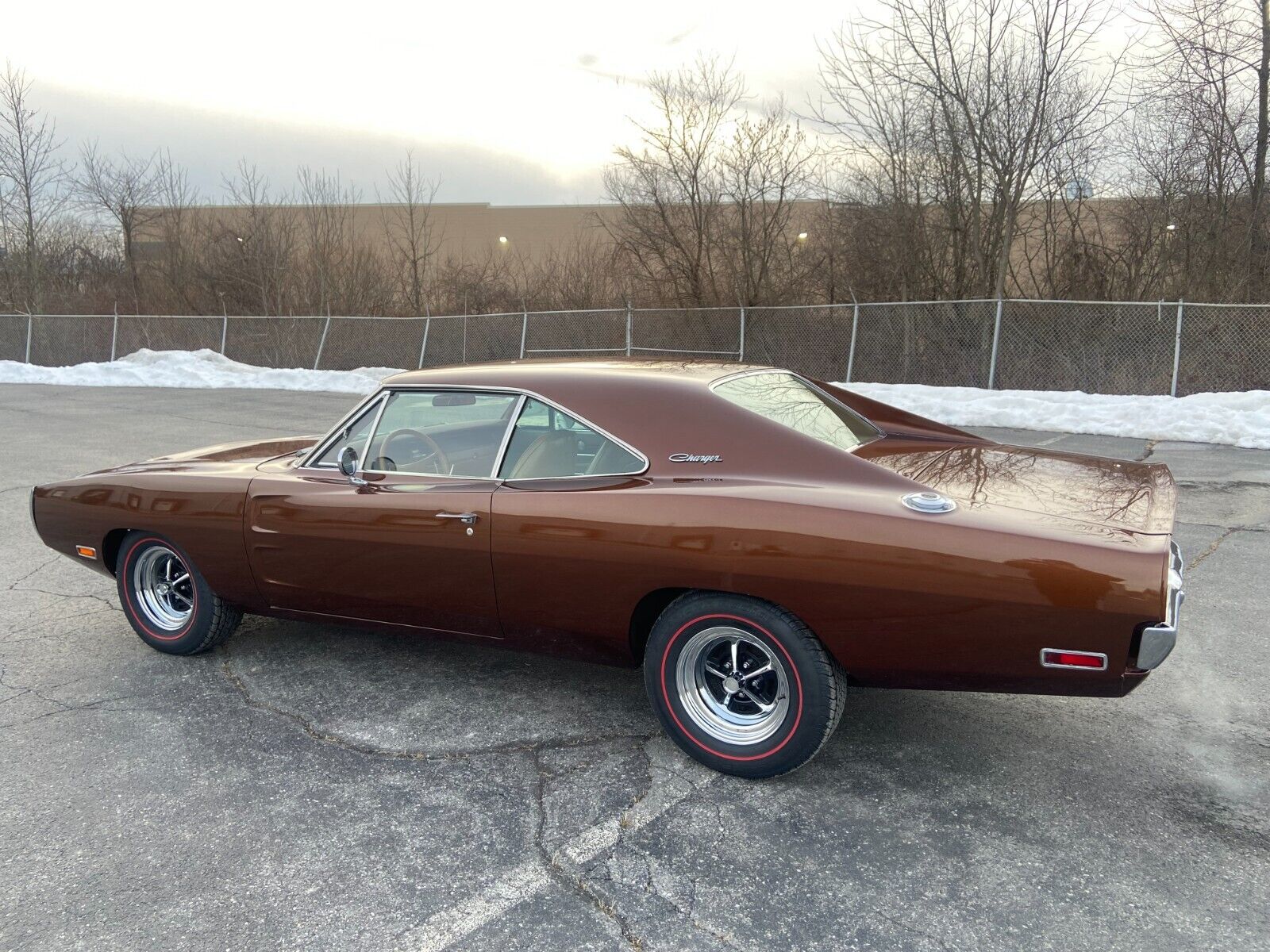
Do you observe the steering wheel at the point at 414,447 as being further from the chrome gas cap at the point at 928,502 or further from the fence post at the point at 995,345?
the fence post at the point at 995,345

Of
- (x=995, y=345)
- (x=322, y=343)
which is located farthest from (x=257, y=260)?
(x=995, y=345)

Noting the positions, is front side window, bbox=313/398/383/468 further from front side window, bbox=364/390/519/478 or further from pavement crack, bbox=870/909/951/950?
pavement crack, bbox=870/909/951/950

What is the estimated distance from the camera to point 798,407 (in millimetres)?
3703

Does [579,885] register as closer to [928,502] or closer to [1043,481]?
[928,502]

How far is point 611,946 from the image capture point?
7.52 feet

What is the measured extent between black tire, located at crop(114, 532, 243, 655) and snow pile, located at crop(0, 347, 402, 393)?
48.4 feet

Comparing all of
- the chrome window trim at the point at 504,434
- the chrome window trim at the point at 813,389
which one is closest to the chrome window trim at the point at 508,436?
the chrome window trim at the point at 504,434

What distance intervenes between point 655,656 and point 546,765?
561 millimetres

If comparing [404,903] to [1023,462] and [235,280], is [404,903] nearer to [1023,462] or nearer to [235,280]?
[1023,462]

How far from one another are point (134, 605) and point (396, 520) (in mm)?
1715

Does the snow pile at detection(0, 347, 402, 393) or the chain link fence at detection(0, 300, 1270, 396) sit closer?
the chain link fence at detection(0, 300, 1270, 396)

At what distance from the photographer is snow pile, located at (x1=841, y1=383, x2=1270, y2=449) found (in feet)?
36.4

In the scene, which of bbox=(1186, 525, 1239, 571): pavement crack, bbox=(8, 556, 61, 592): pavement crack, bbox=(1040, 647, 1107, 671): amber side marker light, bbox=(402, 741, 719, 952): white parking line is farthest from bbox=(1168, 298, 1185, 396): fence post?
bbox=(8, 556, 61, 592): pavement crack

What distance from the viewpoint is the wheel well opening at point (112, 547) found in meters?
4.41
